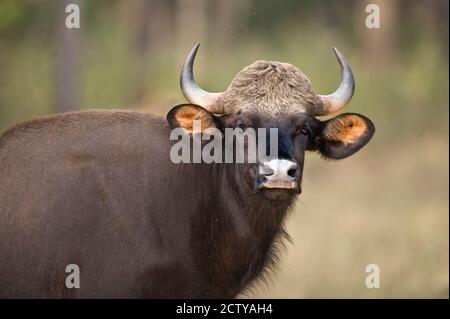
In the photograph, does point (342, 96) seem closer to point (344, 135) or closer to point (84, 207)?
point (344, 135)

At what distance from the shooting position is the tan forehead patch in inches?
314

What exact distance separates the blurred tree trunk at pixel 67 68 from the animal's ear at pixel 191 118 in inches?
318

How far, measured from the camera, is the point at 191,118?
7.84 meters

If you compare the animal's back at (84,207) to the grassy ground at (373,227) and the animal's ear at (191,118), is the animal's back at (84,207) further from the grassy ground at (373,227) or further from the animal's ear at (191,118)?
the grassy ground at (373,227)

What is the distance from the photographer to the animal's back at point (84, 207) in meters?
7.50

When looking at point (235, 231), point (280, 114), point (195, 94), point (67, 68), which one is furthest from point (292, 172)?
point (67, 68)

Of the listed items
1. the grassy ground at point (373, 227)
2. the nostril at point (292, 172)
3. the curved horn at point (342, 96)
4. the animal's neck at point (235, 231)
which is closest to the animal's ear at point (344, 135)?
the curved horn at point (342, 96)

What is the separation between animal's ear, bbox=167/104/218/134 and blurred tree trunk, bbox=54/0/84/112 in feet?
26.5

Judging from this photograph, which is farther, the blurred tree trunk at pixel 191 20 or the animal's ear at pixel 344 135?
the blurred tree trunk at pixel 191 20

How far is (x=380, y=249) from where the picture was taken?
1326 centimetres

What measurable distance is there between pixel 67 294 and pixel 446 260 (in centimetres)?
672
